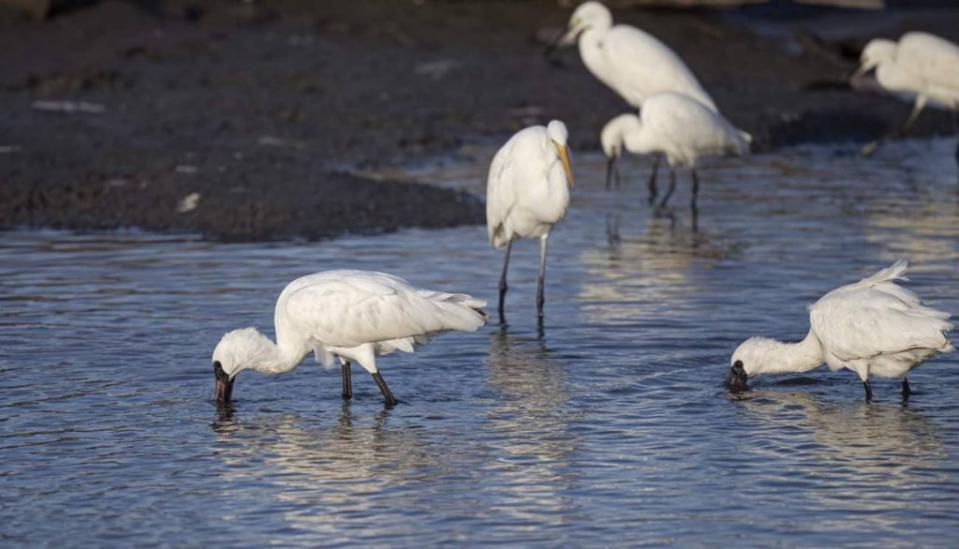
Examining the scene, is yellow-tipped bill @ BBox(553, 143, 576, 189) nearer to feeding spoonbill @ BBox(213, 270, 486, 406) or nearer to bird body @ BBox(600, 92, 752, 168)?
feeding spoonbill @ BBox(213, 270, 486, 406)

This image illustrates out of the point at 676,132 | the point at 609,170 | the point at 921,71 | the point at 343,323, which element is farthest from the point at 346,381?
the point at 921,71

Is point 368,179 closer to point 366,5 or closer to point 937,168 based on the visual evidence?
point 937,168

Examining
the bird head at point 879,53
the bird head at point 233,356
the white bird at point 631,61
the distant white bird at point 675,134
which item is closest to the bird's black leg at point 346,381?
the bird head at point 233,356

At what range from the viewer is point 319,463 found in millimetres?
7527

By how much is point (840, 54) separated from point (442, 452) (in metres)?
17.3

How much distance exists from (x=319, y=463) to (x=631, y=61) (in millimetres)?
10976

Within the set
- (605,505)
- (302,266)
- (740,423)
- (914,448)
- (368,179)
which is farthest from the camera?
(368,179)

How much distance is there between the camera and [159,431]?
26.5ft

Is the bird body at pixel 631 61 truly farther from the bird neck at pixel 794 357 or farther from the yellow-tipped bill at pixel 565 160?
the bird neck at pixel 794 357

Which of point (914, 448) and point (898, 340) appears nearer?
point (914, 448)

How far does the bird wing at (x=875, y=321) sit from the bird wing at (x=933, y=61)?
1120 cm

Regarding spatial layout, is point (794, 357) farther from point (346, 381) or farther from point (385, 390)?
point (346, 381)

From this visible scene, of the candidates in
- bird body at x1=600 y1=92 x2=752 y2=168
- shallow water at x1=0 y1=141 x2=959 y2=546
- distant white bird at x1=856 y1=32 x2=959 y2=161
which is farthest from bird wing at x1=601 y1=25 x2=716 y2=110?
shallow water at x1=0 y1=141 x2=959 y2=546

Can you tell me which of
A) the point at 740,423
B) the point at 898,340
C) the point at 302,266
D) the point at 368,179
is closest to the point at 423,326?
the point at 740,423
